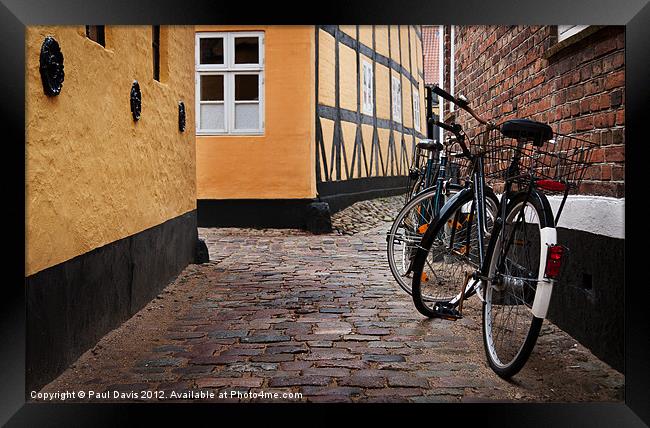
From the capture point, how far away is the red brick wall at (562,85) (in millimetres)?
3008

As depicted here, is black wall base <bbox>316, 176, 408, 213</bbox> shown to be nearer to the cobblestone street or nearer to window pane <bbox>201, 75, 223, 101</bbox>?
window pane <bbox>201, 75, 223, 101</bbox>

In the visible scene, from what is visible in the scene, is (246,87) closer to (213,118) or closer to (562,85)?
(213,118)

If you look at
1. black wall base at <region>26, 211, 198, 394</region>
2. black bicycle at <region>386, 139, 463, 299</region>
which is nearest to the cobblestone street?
black wall base at <region>26, 211, 198, 394</region>

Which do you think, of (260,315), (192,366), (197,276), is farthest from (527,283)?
(197,276)

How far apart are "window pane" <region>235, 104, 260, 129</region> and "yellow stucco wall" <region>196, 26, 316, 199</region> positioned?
0.48 ft

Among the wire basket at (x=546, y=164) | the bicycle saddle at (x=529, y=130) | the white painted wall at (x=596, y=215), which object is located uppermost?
the bicycle saddle at (x=529, y=130)

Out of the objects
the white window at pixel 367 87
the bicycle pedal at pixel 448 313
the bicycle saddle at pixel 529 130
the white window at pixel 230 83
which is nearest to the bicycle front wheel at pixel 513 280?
the bicycle saddle at pixel 529 130

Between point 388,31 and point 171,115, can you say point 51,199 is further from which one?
point 388,31

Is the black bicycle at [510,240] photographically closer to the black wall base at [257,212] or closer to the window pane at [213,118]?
the black wall base at [257,212]

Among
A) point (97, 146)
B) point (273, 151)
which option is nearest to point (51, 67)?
point (97, 146)

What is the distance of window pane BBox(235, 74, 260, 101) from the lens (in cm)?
929

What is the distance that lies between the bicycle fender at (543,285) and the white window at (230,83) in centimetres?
697

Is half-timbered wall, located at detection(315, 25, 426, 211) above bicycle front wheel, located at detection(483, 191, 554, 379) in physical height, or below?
above
